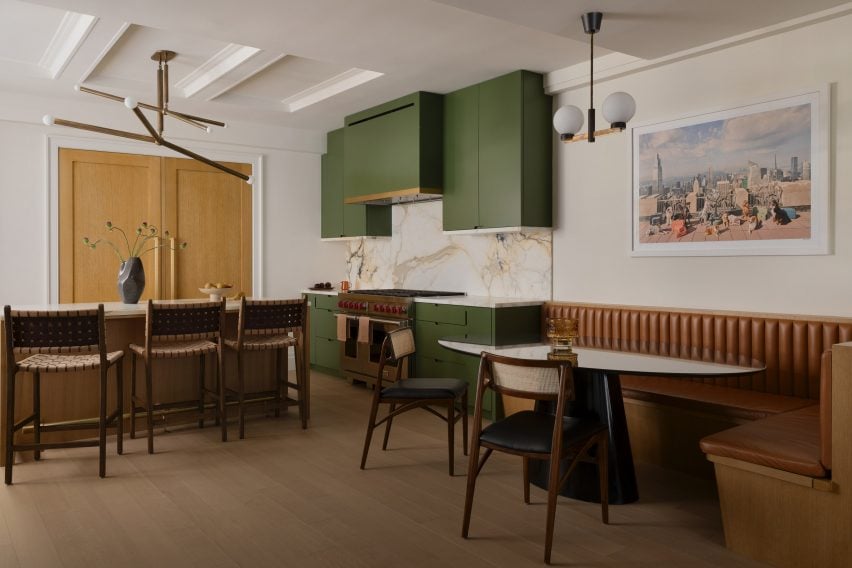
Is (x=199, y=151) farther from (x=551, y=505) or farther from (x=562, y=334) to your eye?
(x=551, y=505)

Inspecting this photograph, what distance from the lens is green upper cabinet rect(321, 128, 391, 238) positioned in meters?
7.09

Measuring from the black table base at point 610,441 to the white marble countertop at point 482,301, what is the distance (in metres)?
1.69

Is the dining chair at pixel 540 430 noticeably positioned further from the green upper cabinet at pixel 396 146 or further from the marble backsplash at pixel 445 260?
the green upper cabinet at pixel 396 146

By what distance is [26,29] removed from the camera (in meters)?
4.71

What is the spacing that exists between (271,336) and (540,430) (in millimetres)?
2533

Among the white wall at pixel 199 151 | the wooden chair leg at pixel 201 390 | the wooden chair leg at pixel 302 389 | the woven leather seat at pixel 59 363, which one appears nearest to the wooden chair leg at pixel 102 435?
the woven leather seat at pixel 59 363

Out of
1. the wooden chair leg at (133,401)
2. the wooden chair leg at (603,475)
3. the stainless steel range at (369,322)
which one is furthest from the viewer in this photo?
the stainless steel range at (369,322)

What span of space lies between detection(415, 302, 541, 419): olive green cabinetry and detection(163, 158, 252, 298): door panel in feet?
8.48

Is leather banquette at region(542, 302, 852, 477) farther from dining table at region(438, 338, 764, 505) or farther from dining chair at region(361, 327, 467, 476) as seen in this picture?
dining chair at region(361, 327, 467, 476)

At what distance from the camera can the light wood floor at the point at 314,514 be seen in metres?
2.72

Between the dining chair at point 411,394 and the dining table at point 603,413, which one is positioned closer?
the dining table at point 603,413

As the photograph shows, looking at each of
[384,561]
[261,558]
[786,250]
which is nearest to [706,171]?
[786,250]

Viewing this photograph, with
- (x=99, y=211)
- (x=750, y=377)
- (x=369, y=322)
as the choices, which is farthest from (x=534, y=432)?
(x=99, y=211)

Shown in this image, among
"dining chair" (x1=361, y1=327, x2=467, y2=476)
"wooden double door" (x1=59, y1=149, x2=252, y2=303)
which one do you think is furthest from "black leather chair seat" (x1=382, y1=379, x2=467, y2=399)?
"wooden double door" (x1=59, y1=149, x2=252, y2=303)
